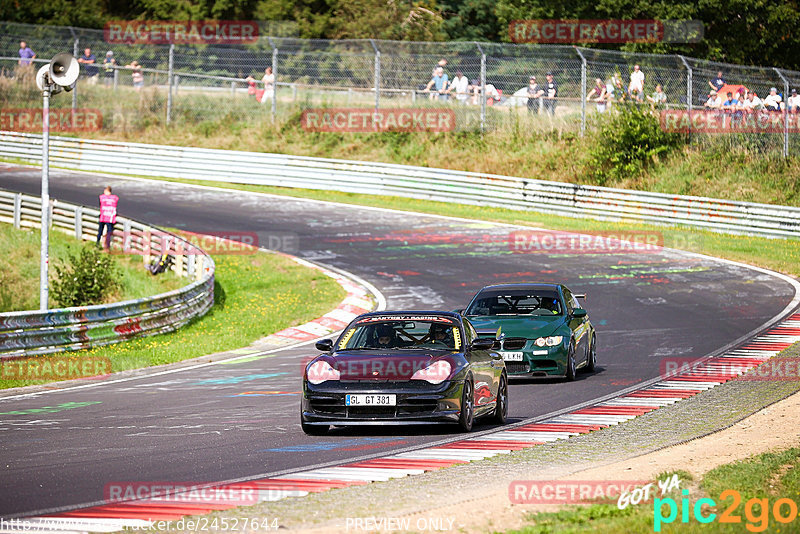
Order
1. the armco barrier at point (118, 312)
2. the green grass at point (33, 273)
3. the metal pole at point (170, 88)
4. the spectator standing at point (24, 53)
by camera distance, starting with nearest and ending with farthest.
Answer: the armco barrier at point (118, 312), the green grass at point (33, 273), the metal pole at point (170, 88), the spectator standing at point (24, 53)

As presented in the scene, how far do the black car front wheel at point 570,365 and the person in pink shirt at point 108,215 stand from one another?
51.1ft

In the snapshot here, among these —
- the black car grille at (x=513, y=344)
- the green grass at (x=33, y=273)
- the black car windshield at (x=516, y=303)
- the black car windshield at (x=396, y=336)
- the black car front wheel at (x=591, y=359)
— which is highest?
the black car windshield at (x=396, y=336)

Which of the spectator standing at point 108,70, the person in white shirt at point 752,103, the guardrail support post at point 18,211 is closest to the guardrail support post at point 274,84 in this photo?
the spectator standing at point 108,70

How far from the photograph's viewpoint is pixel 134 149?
4247 centimetres

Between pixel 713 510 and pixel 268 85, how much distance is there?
36746 mm

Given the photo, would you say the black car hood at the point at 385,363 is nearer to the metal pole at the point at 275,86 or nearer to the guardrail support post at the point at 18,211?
the guardrail support post at the point at 18,211

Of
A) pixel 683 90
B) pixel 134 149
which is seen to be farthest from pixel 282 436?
pixel 134 149

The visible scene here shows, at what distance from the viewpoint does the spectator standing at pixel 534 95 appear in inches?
1476

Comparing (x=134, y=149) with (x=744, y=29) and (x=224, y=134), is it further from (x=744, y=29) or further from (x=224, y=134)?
(x=744, y=29)

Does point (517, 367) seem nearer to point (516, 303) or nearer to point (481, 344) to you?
point (516, 303)

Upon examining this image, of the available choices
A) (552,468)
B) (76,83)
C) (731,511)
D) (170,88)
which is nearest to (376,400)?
(552,468)

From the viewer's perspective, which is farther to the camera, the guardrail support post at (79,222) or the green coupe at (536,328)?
the guardrail support post at (79,222)

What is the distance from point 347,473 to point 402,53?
103 ft

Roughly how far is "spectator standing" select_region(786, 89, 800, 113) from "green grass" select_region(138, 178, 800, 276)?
4.71m
